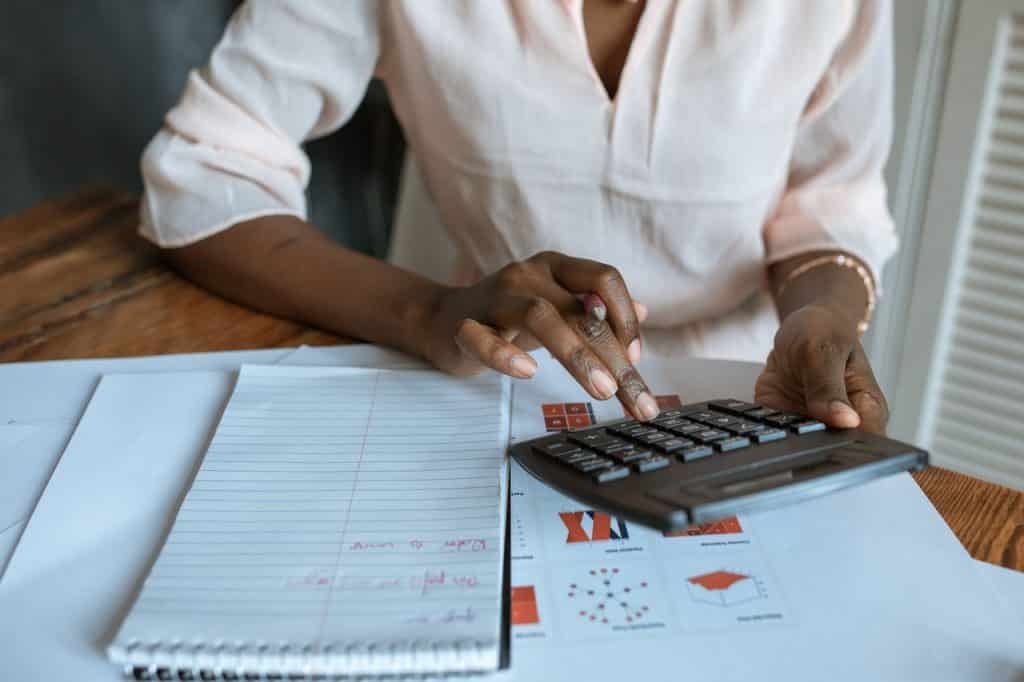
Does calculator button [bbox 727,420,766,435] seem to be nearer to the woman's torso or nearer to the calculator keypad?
the calculator keypad

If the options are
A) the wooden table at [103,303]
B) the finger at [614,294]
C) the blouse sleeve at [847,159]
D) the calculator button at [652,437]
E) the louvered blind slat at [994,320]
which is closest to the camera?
the calculator button at [652,437]

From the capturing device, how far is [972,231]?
1.20 meters

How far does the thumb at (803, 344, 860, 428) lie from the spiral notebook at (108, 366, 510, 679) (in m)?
0.17

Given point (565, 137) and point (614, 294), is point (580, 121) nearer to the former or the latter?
point (565, 137)

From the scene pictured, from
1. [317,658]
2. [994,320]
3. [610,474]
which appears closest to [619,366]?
[610,474]

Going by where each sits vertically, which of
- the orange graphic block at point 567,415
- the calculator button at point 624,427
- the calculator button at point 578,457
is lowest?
the orange graphic block at point 567,415

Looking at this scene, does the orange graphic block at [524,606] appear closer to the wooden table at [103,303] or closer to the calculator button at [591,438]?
the calculator button at [591,438]

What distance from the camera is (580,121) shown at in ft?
2.57

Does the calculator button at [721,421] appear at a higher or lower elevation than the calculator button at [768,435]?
lower

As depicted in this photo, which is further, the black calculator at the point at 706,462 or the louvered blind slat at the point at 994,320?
the louvered blind slat at the point at 994,320

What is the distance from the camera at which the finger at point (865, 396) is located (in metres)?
0.55

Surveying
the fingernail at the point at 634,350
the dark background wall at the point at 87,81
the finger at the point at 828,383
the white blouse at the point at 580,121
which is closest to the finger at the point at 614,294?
the fingernail at the point at 634,350

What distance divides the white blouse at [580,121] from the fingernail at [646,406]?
0.30 m

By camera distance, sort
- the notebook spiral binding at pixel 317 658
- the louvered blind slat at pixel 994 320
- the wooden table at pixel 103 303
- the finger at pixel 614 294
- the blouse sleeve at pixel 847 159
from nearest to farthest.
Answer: the notebook spiral binding at pixel 317 658, the finger at pixel 614 294, the wooden table at pixel 103 303, the blouse sleeve at pixel 847 159, the louvered blind slat at pixel 994 320
